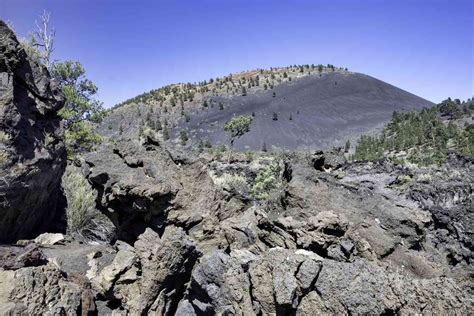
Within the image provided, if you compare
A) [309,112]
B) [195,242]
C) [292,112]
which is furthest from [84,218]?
[309,112]

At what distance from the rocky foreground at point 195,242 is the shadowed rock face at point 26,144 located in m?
0.02

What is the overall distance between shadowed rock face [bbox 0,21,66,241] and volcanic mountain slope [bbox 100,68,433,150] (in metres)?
23.5

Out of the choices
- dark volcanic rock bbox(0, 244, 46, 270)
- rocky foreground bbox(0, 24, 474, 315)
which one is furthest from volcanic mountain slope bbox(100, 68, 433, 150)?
dark volcanic rock bbox(0, 244, 46, 270)

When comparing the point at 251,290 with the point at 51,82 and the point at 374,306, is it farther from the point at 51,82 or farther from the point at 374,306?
the point at 51,82

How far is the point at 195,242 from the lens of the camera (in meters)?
4.82

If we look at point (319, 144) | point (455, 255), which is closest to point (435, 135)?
point (319, 144)

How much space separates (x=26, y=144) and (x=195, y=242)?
266 cm

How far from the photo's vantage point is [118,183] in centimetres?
505

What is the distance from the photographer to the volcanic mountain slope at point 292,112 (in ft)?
104

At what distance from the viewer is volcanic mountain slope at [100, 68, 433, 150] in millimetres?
31811

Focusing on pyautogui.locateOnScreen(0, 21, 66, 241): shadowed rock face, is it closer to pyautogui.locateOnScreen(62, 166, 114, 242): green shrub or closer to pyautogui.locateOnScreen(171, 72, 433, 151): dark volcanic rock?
pyautogui.locateOnScreen(62, 166, 114, 242): green shrub

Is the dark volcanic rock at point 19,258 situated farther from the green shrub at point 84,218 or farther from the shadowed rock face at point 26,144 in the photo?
the green shrub at point 84,218

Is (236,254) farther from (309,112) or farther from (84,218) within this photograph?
(309,112)

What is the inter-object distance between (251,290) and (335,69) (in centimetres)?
5451
